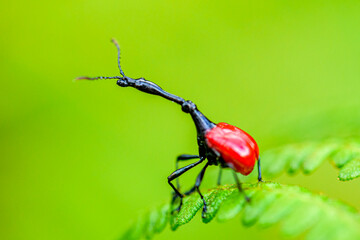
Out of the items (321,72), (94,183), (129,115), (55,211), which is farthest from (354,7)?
(55,211)

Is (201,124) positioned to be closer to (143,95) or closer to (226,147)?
(226,147)

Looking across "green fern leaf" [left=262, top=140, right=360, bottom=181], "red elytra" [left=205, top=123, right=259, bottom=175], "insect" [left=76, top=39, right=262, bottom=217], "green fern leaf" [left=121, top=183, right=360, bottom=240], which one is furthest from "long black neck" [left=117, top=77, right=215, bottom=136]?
"green fern leaf" [left=262, top=140, right=360, bottom=181]

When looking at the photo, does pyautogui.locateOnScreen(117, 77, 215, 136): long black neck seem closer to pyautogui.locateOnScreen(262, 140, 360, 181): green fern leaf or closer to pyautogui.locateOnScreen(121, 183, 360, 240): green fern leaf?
pyautogui.locateOnScreen(121, 183, 360, 240): green fern leaf

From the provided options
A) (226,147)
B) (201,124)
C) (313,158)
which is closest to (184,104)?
(201,124)

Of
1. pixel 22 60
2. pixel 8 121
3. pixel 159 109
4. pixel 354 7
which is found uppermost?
pixel 22 60

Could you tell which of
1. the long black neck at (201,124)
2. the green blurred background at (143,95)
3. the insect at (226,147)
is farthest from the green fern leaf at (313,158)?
the long black neck at (201,124)

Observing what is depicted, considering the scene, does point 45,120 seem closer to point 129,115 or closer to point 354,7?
point 129,115
